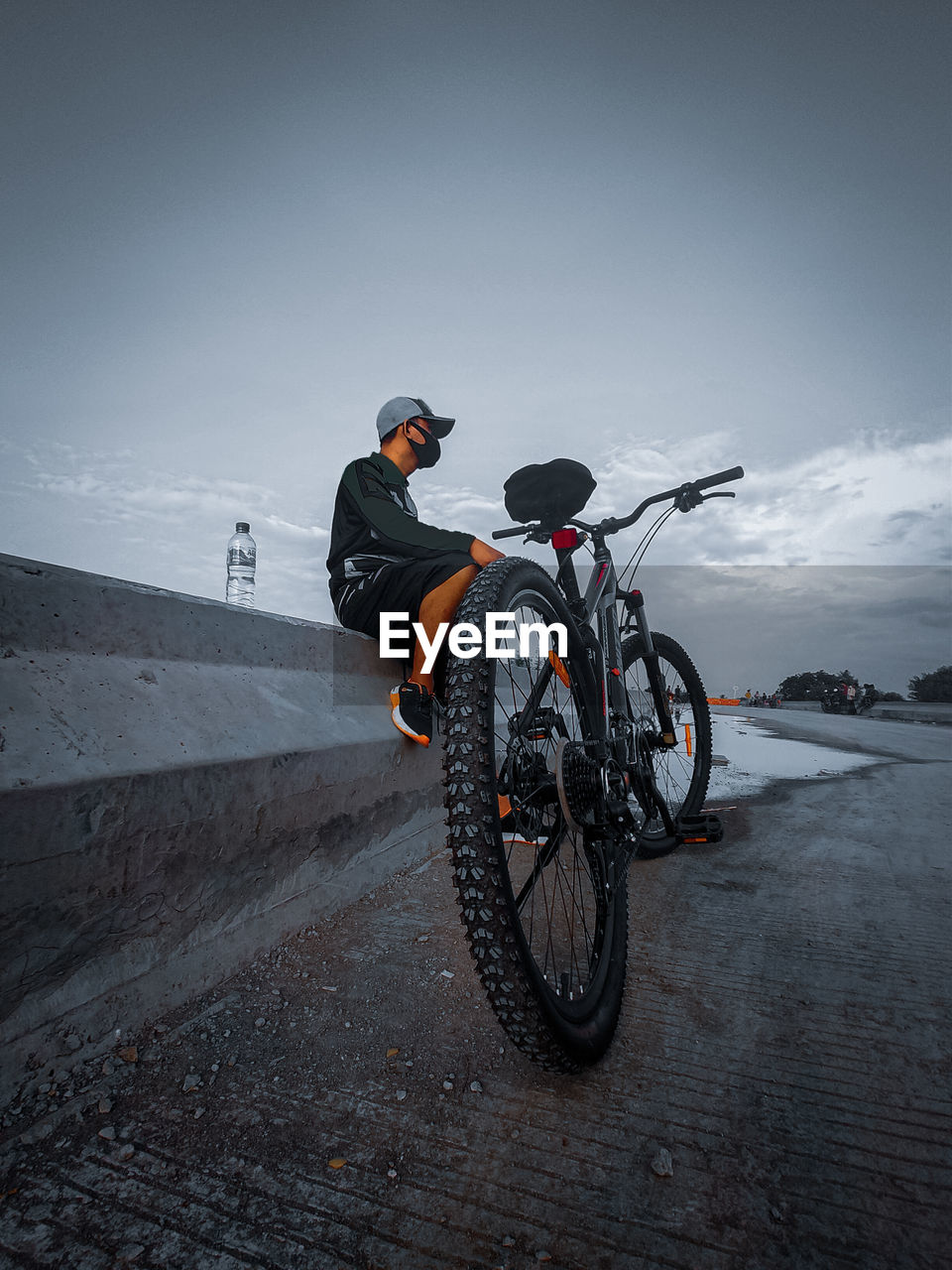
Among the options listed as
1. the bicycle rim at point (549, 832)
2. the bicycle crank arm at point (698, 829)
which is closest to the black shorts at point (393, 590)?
the bicycle rim at point (549, 832)

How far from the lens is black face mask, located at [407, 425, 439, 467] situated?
2533 mm

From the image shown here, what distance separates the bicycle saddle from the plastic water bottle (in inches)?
101

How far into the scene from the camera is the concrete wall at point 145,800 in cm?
109

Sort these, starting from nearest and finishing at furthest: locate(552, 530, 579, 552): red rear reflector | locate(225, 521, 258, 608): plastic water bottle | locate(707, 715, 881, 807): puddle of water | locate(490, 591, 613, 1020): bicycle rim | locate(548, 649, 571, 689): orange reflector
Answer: locate(490, 591, 613, 1020): bicycle rim
locate(548, 649, 571, 689): orange reflector
locate(552, 530, 579, 552): red rear reflector
locate(225, 521, 258, 608): plastic water bottle
locate(707, 715, 881, 807): puddle of water

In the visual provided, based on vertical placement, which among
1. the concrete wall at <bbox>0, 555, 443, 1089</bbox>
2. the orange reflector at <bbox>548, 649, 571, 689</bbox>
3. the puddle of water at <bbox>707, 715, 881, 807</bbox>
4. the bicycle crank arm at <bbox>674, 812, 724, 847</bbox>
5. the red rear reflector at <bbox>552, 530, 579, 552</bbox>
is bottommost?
the puddle of water at <bbox>707, 715, 881, 807</bbox>

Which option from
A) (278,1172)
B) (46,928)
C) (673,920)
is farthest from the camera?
(673,920)

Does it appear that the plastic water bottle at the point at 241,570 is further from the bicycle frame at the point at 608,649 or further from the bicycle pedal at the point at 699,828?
the bicycle pedal at the point at 699,828

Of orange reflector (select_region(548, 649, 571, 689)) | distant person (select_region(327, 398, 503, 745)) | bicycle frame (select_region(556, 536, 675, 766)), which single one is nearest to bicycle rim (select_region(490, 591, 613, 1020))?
orange reflector (select_region(548, 649, 571, 689))

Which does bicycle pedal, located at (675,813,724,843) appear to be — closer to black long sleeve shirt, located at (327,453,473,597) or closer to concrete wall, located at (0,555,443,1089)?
concrete wall, located at (0,555,443,1089)

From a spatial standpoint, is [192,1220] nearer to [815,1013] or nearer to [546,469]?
[815,1013]

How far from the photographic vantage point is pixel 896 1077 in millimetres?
1248

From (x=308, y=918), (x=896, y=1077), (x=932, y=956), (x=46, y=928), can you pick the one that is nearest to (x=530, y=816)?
(x=308, y=918)

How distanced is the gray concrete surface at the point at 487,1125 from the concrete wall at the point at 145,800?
0.42ft

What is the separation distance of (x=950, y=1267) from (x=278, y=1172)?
1065 mm
